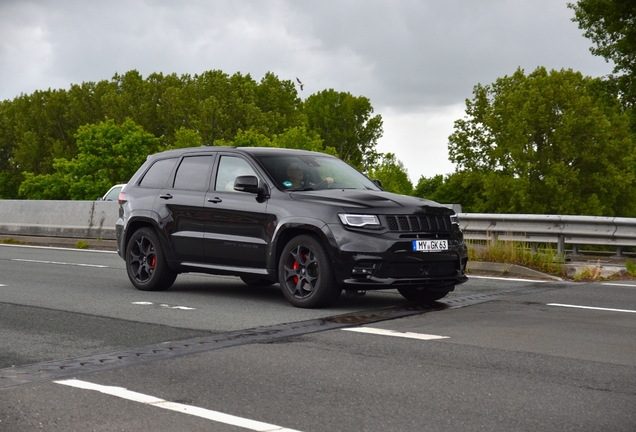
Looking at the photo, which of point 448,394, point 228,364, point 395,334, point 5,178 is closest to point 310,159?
point 395,334

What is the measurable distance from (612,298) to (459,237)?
215 cm

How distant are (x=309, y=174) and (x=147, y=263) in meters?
2.59

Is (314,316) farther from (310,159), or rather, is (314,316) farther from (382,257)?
(310,159)

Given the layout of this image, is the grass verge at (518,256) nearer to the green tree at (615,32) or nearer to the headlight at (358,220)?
the headlight at (358,220)

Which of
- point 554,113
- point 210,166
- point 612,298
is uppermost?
point 554,113

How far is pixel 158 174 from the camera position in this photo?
11.8m

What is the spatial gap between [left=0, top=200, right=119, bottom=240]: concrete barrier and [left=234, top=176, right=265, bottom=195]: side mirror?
1271cm

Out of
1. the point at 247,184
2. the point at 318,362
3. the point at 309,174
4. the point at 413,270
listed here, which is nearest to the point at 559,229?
the point at 309,174

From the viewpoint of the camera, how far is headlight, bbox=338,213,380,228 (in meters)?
9.35

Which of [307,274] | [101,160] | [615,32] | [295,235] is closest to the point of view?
[307,274]

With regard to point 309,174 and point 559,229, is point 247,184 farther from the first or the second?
point 559,229

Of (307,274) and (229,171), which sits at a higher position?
(229,171)

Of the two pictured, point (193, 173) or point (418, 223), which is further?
point (193, 173)

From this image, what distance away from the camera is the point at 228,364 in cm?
665
